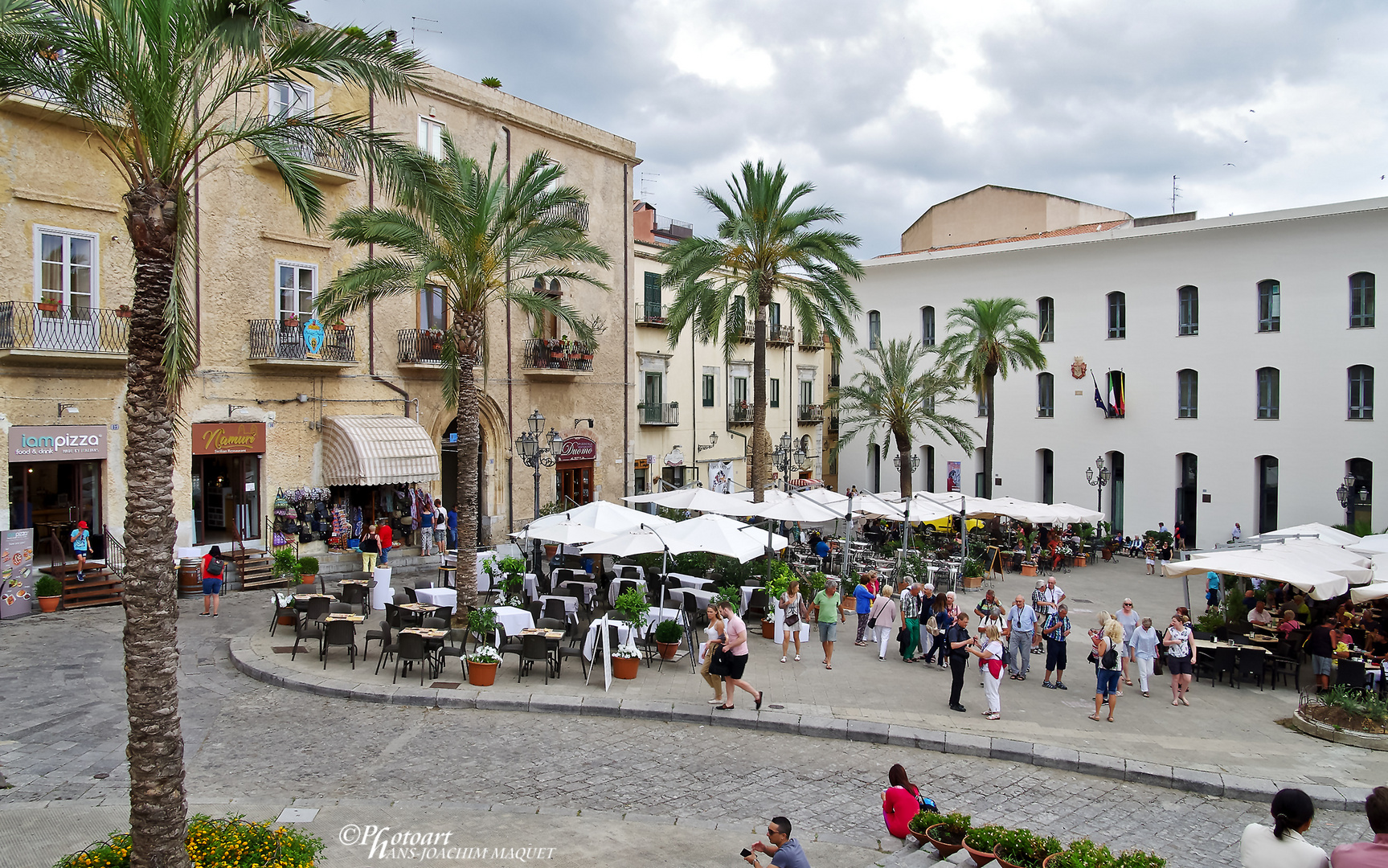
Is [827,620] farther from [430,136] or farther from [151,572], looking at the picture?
[430,136]

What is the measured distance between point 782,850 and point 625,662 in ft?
24.2

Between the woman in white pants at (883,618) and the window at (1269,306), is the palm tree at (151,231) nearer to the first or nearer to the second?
the woman in white pants at (883,618)

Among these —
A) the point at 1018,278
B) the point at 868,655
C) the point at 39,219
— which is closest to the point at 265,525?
the point at 39,219

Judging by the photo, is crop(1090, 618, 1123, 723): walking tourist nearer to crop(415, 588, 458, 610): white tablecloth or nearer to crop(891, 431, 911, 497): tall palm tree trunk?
crop(415, 588, 458, 610): white tablecloth

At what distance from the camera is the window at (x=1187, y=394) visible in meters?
38.7

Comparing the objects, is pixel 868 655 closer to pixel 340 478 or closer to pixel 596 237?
pixel 340 478

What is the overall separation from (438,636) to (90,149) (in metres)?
14.3

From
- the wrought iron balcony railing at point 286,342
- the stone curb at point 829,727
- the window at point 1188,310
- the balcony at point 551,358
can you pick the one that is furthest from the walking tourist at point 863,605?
the window at point 1188,310

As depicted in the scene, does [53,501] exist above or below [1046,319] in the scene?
below

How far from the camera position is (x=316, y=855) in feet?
26.2

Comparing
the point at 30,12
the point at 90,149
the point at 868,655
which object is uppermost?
the point at 90,149

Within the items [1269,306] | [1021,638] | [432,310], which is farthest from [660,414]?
[1269,306]

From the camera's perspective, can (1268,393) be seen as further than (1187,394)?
No

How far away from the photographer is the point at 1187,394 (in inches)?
1535
